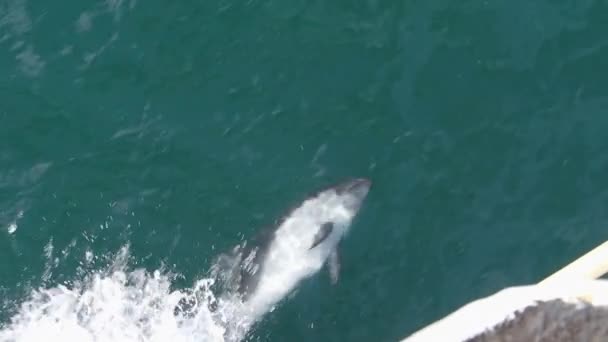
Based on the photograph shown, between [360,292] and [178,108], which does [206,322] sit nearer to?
[360,292]

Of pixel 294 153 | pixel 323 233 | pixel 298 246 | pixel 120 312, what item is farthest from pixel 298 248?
pixel 120 312

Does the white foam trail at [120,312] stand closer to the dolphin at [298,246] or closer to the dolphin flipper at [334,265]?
the dolphin at [298,246]

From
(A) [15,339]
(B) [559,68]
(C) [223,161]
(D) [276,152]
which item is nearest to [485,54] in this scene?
(B) [559,68]

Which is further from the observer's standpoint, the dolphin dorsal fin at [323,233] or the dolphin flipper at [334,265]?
the dolphin dorsal fin at [323,233]

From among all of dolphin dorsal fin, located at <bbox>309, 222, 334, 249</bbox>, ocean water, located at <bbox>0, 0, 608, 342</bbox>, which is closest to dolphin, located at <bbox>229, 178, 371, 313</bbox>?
Answer: dolphin dorsal fin, located at <bbox>309, 222, 334, 249</bbox>

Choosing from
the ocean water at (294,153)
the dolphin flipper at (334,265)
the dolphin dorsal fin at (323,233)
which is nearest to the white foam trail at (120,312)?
the ocean water at (294,153)

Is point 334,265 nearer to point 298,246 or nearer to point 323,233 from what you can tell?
point 323,233
